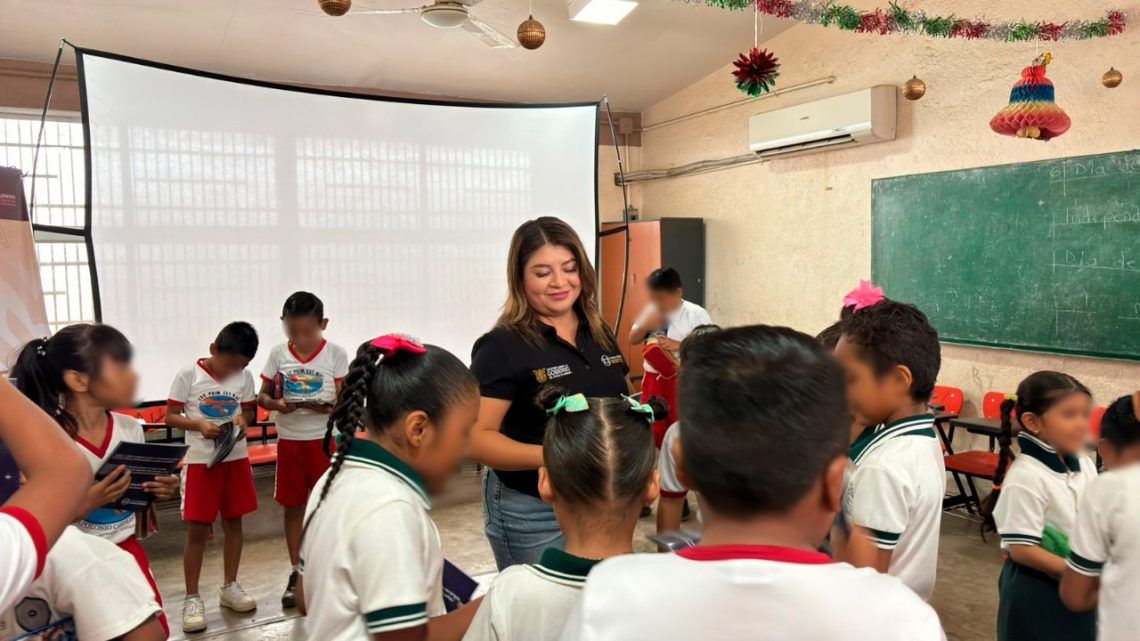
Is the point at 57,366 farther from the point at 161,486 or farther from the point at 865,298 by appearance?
the point at 865,298

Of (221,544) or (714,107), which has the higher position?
(714,107)

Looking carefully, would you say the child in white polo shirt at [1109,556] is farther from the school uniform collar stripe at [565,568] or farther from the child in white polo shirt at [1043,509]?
the school uniform collar stripe at [565,568]

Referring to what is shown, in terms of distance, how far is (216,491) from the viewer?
119 inches

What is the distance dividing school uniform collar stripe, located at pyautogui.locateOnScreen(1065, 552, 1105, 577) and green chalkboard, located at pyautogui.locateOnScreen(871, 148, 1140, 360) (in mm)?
3204

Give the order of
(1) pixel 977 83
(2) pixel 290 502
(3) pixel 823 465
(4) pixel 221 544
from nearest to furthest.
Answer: (3) pixel 823 465
(2) pixel 290 502
(4) pixel 221 544
(1) pixel 977 83

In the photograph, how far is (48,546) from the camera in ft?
2.55

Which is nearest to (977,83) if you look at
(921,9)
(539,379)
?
(921,9)

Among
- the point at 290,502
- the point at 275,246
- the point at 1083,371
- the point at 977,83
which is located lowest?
the point at 290,502

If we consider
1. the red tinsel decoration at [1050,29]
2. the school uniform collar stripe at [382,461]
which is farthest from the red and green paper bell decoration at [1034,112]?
the school uniform collar stripe at [382,461]

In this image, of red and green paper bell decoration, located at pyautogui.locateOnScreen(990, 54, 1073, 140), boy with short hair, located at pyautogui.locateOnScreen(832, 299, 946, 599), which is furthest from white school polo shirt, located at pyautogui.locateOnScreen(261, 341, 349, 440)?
red and green paper bell decoration, located at pyautogui.locateOnScreen(990, 54, 1073, 140)

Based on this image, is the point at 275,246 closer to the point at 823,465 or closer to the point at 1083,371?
the point at 823,465

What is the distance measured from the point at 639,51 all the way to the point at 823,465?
227 inches

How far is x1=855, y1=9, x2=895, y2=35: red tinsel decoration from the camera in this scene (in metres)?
3.69

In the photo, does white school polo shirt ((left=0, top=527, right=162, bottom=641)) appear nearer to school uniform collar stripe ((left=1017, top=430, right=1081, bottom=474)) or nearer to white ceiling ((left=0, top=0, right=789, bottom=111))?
school uniform collar stripe ((left=1017, top=430, right=1081, bottom=474))
